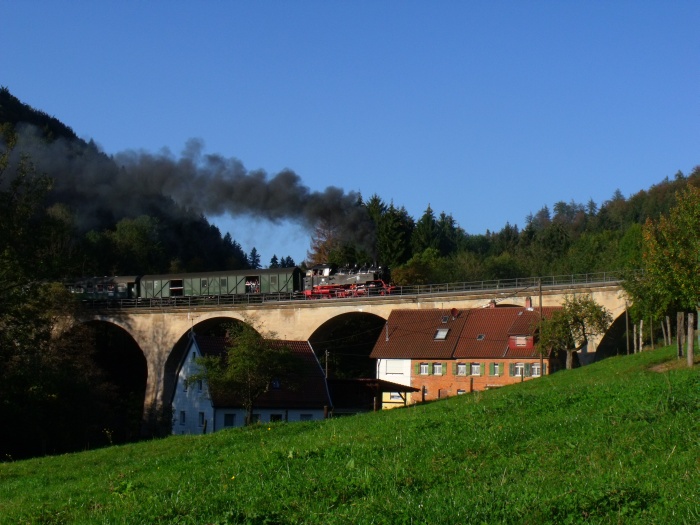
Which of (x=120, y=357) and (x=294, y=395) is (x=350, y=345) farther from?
(x=294, y=395)

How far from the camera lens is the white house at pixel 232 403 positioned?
42659 mm

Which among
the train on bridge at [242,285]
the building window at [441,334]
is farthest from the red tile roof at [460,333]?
the train on bridge at [242,285]

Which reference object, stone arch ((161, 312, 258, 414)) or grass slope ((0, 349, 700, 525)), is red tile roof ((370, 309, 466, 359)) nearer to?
stone arch ((161, 312, 258, 414))

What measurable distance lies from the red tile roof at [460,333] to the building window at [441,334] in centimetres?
19

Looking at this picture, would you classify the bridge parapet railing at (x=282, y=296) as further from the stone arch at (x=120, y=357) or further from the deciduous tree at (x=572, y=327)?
the deciduous tree at (x=572, y=327)

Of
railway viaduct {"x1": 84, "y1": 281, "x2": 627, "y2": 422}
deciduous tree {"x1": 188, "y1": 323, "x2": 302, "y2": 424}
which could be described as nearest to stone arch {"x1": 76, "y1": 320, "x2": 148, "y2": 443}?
railway viaduct {"x1": 84, "y1": 281, "x2": 627, "y2": 422}

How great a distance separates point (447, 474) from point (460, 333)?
136ft

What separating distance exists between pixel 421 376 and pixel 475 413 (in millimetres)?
36159

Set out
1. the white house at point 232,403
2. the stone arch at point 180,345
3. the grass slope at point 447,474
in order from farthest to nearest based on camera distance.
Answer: the stone arch at point 180,345, the white house at point 232,403, the grass slope at point 447,474

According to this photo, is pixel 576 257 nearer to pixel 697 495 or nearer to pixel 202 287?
pixel 202 287

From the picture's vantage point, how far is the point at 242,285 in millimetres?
67500

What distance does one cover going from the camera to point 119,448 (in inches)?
848

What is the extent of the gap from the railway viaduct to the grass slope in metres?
35.4

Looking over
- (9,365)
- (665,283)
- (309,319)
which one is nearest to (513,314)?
(309,319)
